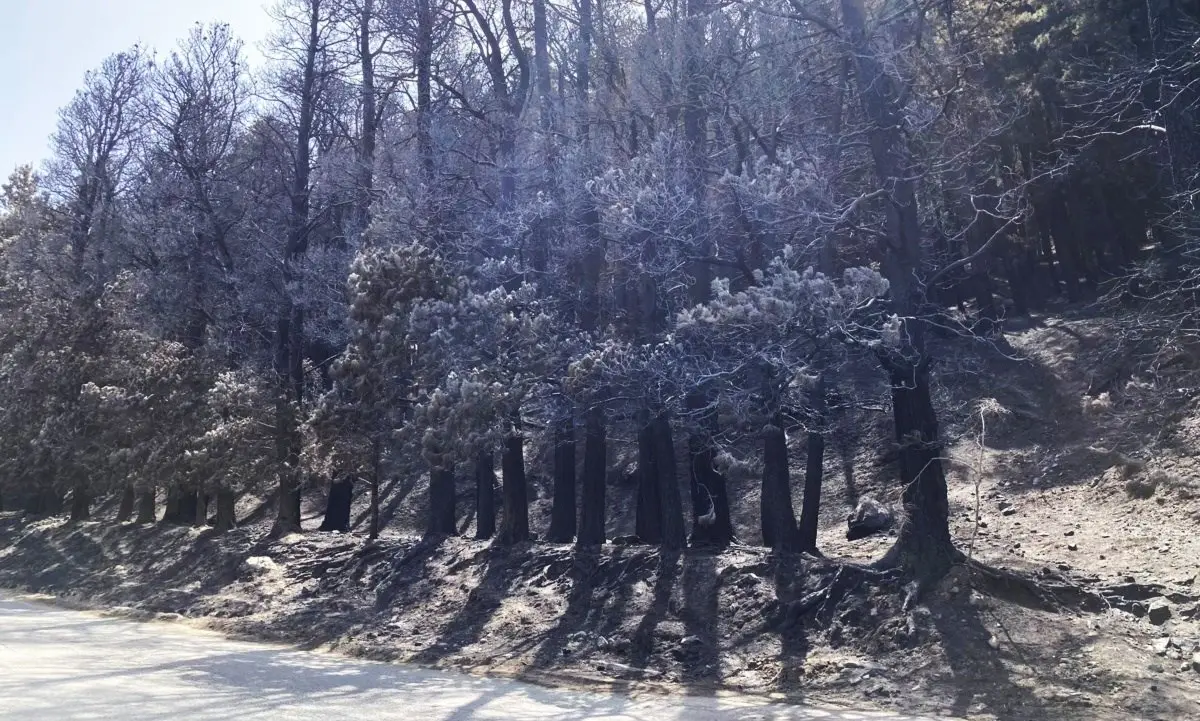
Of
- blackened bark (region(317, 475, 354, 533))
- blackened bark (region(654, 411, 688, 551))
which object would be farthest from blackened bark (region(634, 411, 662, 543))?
blackened bark (region(317, 475, 354, 533))

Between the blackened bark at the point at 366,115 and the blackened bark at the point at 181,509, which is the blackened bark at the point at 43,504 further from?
the blackened bark at the point at 366,115

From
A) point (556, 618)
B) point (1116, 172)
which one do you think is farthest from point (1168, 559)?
point (1116, 172)

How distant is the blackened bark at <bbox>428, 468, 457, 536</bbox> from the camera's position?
69.2ft

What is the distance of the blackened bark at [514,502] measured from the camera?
768 inches

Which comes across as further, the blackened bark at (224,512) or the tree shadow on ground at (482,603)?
the blackened bark at (224,512)

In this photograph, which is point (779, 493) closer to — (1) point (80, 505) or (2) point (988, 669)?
(2) point (988, 669)

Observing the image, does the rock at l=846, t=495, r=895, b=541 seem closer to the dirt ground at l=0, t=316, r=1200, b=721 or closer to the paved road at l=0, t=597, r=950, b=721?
the dirt ground at l=0, t=316, r=1200, b=721

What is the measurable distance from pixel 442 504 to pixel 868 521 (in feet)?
27.1

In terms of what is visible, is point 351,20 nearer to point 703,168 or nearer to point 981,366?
point 703,168

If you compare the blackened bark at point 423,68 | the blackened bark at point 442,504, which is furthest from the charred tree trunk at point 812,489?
the blackened bark at point 423,68

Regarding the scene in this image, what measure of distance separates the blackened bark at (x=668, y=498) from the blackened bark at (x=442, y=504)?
510cm

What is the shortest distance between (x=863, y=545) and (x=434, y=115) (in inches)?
464

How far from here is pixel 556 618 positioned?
16.1 meters

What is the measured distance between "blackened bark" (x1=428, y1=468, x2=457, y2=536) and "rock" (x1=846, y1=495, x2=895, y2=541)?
775 centimetres
